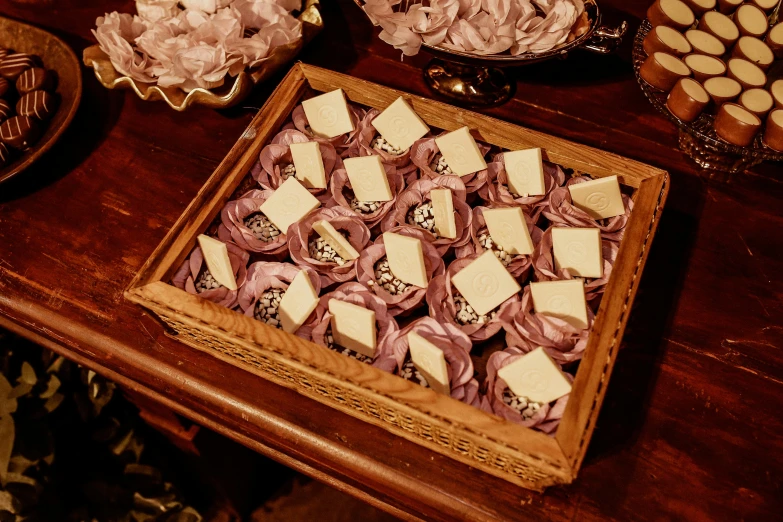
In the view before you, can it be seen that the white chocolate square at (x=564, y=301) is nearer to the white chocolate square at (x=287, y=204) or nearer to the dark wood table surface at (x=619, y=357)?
the dark wood table surface at (x=619, y=357)

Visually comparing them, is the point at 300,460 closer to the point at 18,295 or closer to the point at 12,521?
the point at 18,295

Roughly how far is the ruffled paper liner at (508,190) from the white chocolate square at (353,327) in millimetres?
330

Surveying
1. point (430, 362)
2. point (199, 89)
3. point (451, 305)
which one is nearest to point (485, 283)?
point (451, 305)

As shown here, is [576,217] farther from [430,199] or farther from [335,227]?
[335,227]

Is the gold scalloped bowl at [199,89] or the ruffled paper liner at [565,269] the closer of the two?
the ruffled paper liner at [565,269]

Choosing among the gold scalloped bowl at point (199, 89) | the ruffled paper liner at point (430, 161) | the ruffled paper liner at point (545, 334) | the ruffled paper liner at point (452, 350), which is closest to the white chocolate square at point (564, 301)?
the ruffled paper liner at point (545, 334)

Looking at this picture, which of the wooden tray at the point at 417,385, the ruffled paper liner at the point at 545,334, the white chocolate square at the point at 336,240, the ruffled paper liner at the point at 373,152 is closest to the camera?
the wooden tray at the point at 417,385

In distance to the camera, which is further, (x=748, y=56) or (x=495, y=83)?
(x=495, y=83)

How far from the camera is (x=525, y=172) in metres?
→ 1.06

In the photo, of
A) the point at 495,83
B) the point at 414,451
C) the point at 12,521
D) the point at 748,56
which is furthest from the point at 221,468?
the point at 748,56

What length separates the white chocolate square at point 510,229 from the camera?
0.99m

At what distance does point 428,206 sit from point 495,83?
42 centimetres

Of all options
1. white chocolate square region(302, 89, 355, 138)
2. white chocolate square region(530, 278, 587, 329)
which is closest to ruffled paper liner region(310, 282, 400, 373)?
white chocolate square region(530, 278, 587, 329)

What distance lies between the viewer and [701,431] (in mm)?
958
